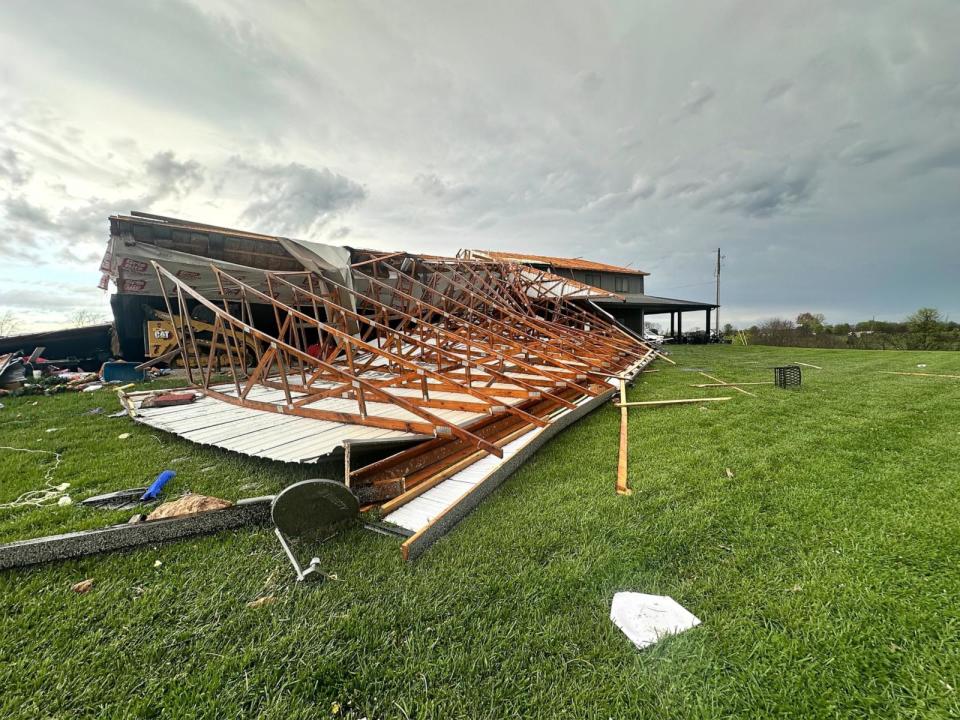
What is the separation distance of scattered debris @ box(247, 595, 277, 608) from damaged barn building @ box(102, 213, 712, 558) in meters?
0.79

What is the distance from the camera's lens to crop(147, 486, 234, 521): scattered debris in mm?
2686

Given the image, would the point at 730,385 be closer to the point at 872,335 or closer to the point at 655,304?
the point at 655,304

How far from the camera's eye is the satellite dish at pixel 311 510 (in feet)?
8.30

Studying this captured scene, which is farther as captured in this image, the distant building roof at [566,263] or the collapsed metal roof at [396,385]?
the distant building roof at [566,263]

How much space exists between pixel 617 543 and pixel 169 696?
255 centimetres

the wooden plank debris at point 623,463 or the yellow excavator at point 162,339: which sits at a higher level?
the yellow excavator at point 162,339

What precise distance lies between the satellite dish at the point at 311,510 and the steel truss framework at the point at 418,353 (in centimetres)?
43

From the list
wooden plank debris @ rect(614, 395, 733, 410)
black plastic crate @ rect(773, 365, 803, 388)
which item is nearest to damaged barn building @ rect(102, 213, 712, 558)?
wooden plank debris @ rect(614, 395, 733, 410)

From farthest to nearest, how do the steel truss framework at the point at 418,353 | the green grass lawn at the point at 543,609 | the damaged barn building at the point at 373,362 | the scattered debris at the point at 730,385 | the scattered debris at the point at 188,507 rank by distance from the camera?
the scattered debris at the point at 730,385, the steel truss framework at the point at 418,353, the damaged barn building at the point at 373,362, the scattered debris at the point at 188,507, the green grass lawn at the point at 543,609

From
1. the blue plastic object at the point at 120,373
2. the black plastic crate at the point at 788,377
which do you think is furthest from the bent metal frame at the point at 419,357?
the black plastic crate at the point at 788,377

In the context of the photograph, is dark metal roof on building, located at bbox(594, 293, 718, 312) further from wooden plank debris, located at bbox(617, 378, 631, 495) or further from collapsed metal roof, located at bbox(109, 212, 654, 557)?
wooden plank debris, located at bbox(617, 378, 631, 495)

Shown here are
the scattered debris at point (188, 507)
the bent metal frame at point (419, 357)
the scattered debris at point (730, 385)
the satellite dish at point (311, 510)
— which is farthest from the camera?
the scattered debris at point (730, 385)

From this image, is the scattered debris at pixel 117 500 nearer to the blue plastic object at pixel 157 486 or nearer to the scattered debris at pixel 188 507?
the blue plastic object at pixel 157 486

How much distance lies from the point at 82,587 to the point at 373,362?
24.7 feet
